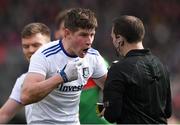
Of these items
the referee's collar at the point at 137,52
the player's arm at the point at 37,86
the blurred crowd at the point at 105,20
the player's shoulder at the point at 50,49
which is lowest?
the blurred crowd at the point at 105,20

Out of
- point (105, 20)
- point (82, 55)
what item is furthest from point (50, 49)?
point (105, 20)

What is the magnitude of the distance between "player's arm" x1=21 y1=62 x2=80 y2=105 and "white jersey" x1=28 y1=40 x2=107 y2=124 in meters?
0.21

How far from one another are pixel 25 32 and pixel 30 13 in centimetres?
902

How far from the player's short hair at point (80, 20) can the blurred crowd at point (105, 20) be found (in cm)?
756

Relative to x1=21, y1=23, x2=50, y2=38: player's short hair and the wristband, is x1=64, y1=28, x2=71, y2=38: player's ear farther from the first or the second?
x1=21, y1=23, x2=50, y2=38: player's short hair

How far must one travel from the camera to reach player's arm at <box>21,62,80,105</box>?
5227 mm

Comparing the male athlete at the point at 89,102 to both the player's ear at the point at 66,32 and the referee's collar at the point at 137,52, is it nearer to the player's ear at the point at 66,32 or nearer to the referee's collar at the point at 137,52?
the player's ear at the point at 66,32

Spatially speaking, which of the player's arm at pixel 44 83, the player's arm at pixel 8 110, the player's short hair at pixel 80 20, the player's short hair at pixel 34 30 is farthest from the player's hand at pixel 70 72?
the player's short hair at pixel 34 30

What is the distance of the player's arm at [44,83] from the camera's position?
5.23m

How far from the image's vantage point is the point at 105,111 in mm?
5172

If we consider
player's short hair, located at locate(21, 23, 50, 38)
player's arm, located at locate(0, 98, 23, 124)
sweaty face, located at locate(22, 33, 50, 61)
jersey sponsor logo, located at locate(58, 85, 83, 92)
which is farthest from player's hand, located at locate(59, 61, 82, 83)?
player's short hair, located at locate(21, 23, 50, 38)

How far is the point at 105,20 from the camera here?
576 inches

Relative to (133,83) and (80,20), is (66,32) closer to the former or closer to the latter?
(80,20)

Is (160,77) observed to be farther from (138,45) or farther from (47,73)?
(47,73)
